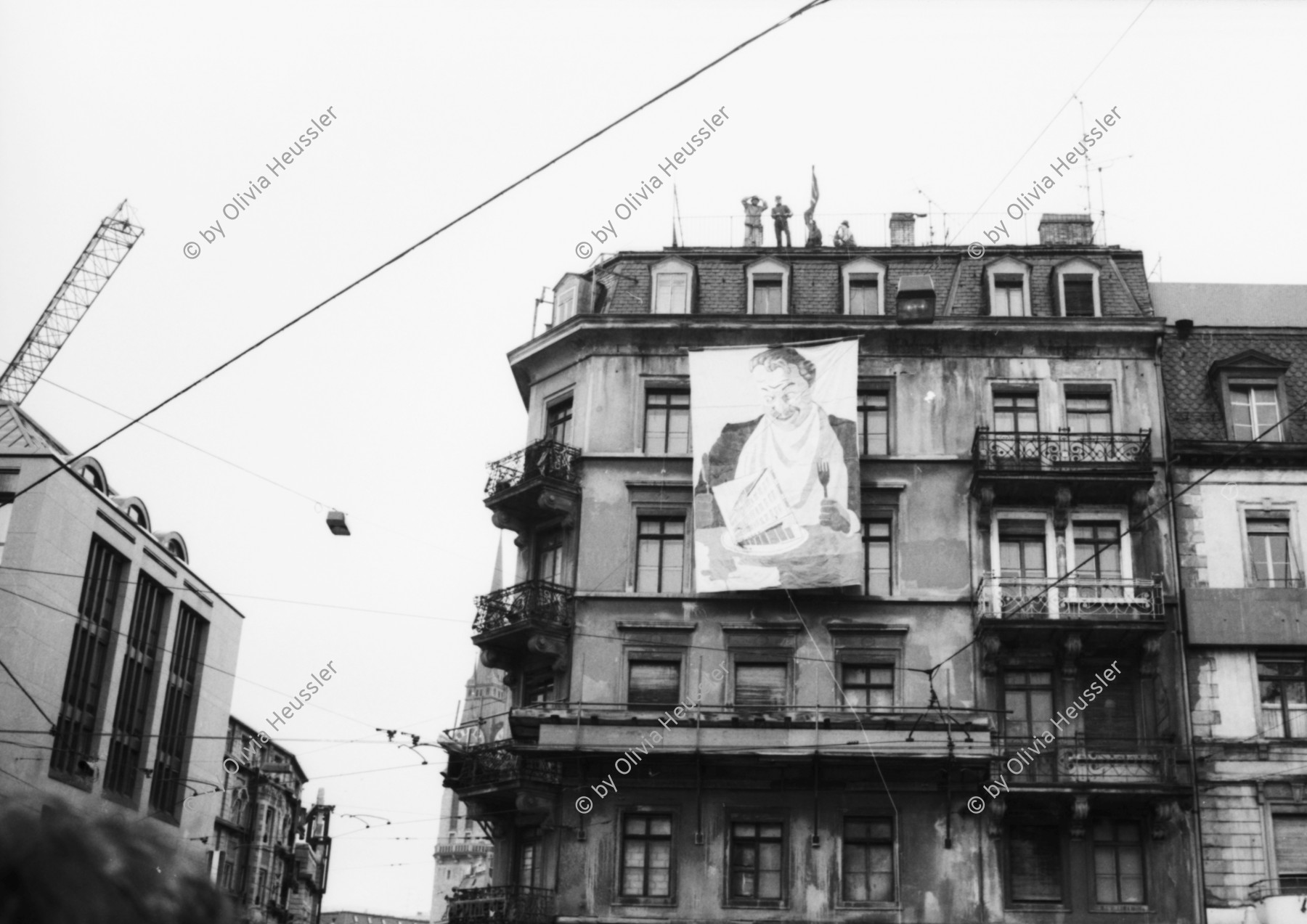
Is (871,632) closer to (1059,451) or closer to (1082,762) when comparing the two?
(1082,762)

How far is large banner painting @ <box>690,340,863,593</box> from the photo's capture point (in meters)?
35.3

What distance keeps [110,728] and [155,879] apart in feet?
182

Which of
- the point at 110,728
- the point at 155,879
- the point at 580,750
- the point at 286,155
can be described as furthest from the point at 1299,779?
the point at 110,728

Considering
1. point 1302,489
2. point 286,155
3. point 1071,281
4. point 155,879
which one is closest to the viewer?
point 155,879

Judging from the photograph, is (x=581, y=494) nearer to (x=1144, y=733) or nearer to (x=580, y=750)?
(x=580, y=750)

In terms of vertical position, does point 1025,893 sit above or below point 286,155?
below

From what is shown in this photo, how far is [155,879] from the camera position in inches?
185

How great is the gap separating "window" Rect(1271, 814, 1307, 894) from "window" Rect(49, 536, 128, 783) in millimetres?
39013

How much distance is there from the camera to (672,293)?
3966 centimetres

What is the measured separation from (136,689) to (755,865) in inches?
1385

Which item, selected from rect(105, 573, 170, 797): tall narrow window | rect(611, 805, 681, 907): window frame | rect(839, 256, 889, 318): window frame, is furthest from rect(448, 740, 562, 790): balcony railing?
rect(105, 573, 170, 797): tall narrow window

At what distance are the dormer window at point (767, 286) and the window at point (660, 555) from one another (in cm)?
636

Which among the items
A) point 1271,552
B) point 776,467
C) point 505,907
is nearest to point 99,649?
point 505,907

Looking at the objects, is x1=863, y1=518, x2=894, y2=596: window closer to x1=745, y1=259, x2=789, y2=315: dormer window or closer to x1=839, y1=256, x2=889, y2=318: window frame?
x1=839, y1=256, x2=889, y2=318: window frame
